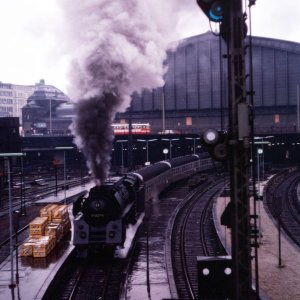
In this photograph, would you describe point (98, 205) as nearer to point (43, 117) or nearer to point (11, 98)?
point (43, 117)

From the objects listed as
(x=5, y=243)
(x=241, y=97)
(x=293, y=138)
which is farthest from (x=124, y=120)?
(x=241, y=97)

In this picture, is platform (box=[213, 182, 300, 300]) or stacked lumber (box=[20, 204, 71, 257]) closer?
platform (box=[213, 182, 300, 300])

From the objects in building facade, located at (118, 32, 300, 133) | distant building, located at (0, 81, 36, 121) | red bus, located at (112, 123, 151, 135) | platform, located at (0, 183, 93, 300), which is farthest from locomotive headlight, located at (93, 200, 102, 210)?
distant building, located at (0, 81, 36, 121)

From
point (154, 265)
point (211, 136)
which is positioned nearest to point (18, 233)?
point (154, 265)

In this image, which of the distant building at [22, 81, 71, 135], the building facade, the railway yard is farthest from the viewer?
the distant building at [22, 81, 71, 135]

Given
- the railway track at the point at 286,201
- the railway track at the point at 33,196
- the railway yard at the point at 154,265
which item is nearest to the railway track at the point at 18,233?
the railway yard at the point at 154,265

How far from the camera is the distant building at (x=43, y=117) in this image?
10339 cm

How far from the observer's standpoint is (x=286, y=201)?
122 feet

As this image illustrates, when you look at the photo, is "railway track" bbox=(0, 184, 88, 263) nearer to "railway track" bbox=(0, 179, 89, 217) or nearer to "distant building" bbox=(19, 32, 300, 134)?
"railway track" bbox=(0, 179, 89, 217)

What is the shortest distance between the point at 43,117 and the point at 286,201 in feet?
261

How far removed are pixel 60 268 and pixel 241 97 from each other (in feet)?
39.2

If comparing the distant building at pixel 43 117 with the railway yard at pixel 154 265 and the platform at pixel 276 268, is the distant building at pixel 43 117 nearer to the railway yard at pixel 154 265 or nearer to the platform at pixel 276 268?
the railway yard at pixel 154 265

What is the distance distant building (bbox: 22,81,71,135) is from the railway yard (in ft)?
247

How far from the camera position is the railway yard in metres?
15.2
